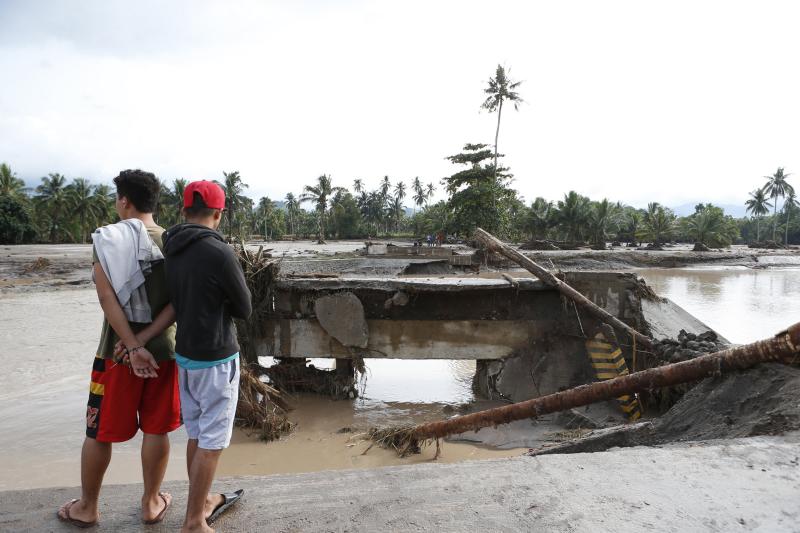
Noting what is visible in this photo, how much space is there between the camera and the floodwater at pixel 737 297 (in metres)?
13.4

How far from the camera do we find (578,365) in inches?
263

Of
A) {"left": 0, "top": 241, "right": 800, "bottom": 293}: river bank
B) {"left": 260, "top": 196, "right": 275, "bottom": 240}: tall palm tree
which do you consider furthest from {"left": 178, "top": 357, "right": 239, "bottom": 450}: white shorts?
{"left": 260, "top": 196, "right": 275, "bottom": 240}: tall palm tree

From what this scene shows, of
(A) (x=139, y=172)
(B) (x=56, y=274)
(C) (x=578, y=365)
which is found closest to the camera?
(A) (x=139, y=172)

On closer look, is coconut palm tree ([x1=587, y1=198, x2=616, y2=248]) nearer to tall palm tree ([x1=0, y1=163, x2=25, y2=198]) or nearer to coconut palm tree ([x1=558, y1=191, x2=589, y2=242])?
coconut palm tree ([x1=558, y1=191, x2=589, y2=242])

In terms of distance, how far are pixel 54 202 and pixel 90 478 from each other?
193 ft

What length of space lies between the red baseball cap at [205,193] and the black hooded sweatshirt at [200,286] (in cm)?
15

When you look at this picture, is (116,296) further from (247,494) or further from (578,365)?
(578,365)

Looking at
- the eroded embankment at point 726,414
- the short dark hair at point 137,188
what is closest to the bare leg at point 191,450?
the short dark hair at point 137,188

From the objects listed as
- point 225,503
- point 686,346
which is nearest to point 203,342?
point 225,503

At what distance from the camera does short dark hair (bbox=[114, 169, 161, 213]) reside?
7.96 ft

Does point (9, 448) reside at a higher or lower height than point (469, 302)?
lower

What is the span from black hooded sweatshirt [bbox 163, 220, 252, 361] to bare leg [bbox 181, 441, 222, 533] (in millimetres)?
429

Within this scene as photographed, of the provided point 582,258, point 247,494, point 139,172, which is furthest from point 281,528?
point 582,258

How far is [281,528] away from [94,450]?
3.05 ft
